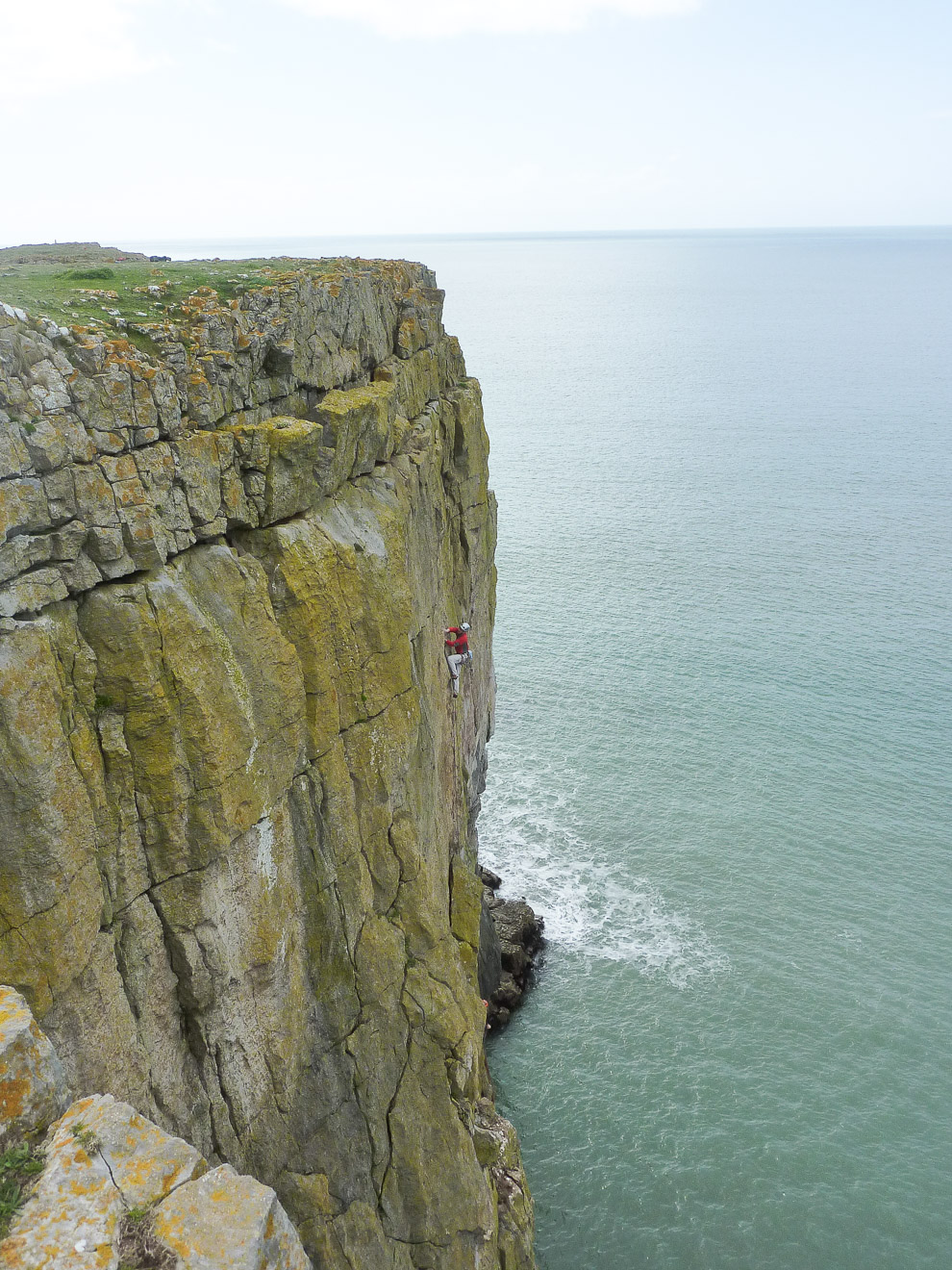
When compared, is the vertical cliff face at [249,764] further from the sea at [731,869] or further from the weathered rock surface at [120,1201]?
the sea at [731,869]

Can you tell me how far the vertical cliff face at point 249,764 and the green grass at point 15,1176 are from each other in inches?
160

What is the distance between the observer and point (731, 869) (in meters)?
48.1

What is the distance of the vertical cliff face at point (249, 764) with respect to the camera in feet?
49.8

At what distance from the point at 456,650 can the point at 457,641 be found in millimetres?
509

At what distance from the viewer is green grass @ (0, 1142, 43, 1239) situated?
10.1 meters

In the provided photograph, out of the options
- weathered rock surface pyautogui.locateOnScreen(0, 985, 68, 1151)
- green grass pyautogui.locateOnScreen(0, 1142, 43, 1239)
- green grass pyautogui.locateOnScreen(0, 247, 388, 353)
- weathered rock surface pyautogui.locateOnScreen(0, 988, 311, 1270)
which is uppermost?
green grass pyautogui.locateOnScreen(0, 247, 388, 353)

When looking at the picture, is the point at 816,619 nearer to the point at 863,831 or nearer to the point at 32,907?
→ the point at 863,831

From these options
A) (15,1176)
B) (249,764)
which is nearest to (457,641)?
(249,764)

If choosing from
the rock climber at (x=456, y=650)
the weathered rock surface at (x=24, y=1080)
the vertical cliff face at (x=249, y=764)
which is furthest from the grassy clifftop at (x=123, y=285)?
the rock climber at (x=456, y=650)

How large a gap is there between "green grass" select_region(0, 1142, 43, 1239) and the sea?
25.0 meters

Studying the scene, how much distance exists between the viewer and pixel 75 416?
51.3 feet

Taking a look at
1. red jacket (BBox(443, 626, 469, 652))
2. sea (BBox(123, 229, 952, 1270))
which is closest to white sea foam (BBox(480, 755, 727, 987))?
sea (BBox(123, 229, 952, 1270))

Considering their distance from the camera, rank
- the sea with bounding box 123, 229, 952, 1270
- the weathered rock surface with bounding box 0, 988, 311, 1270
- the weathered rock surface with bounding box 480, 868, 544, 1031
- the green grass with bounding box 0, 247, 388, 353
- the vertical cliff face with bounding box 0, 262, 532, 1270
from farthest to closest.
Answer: the weathered rock surface with bounding box 480, 868, 544, 1031 < the sea with bounding box 123, 229, 952, 1270 < the green grass with bounding box 0, 247, 388, 353 < the vertical cliff face with bounding box 0, 262, 532, 1270 < the weathered rock surface with bounding box 0, 988, 311, 1270

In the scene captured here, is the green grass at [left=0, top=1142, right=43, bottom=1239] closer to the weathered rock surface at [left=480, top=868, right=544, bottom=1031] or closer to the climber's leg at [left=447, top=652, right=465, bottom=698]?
the climber's leg at [left=447, top=652, right=465, bottom=698]
